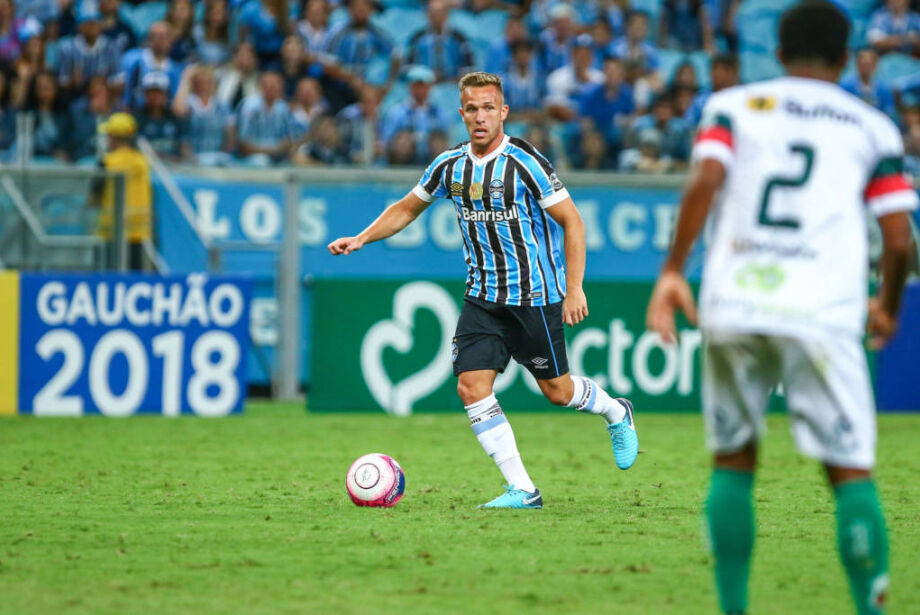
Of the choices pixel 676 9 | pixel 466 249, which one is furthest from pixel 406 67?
pixel 466 249

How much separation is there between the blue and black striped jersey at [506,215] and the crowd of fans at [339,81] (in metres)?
6.73

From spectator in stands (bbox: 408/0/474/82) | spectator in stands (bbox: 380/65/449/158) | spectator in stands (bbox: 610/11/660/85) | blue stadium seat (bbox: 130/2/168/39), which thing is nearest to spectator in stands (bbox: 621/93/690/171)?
spectator in stands (bbox: 610/11/660/85)

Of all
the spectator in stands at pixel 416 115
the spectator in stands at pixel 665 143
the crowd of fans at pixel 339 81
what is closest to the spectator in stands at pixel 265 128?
the crowd of fans at pixel 339 81

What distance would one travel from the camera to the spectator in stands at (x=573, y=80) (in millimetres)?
15827

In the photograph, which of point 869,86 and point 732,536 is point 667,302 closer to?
point 732,536

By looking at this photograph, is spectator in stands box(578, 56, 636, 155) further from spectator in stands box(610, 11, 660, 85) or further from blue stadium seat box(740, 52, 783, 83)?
blue stadium seat box(740, 52, 783, 83)

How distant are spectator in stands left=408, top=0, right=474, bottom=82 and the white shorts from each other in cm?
1261

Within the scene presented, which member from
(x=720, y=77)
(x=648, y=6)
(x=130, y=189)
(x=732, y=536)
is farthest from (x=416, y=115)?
(x=732, y=536)

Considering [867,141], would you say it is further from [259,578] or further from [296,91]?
[296,91]

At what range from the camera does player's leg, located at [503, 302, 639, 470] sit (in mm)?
7508

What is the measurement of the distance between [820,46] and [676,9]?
1463 cm

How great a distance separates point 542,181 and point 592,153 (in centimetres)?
745

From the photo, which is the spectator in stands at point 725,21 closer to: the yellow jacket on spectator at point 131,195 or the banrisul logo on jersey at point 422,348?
the banrisul logo on jersey at point 422,348

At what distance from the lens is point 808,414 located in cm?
417
